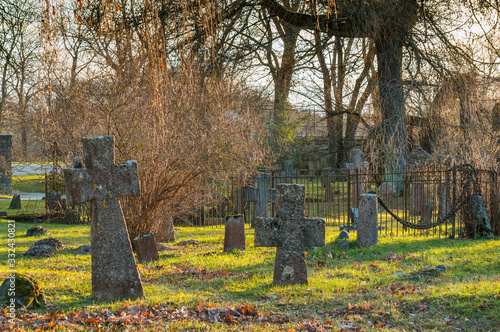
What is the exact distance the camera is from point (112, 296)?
5496 millimetres

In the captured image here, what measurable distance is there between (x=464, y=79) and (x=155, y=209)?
11.9 meters

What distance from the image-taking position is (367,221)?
33.3 feet

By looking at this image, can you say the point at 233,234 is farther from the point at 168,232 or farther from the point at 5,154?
the point at 5,154

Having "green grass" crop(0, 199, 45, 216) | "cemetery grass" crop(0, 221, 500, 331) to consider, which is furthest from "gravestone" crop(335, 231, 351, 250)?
"green grass" crop(0, 199, 45, 216)

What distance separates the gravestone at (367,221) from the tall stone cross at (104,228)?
592cm

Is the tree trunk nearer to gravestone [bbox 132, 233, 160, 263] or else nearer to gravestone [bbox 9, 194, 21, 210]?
gravestone [bbox 132, 233, 160, 263]

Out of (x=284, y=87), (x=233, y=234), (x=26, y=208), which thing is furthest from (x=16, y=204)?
(x=284, y=87)

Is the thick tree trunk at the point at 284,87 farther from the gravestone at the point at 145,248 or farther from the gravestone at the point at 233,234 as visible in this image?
the gravestone at the point at 145,248

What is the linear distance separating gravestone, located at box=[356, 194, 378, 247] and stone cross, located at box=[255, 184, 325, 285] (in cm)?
355

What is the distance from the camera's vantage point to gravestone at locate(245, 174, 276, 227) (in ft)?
47.0

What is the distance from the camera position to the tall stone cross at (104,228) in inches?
215

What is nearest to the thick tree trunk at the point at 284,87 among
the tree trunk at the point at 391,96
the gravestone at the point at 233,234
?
the tree trunk at the point at 391,96

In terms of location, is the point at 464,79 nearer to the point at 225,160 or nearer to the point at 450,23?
the point at 450,23

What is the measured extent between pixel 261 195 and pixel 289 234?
763cm
